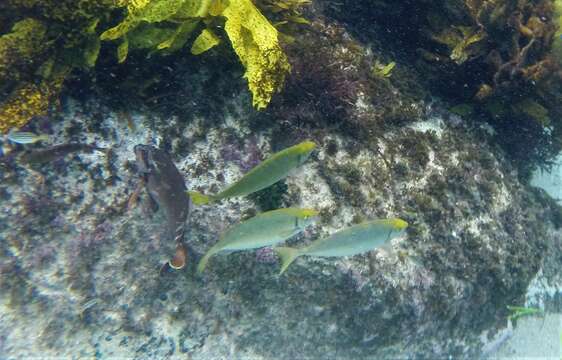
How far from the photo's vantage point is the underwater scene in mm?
3434

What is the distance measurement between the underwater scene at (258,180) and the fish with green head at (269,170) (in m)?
0.02

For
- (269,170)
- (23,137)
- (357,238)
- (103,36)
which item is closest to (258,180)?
(269,170)

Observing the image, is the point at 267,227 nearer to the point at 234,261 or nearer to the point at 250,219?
the point at 250,219

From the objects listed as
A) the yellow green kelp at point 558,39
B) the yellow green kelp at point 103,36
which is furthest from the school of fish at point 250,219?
the yellow green kelp at point 558,39

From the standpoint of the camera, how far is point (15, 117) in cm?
329

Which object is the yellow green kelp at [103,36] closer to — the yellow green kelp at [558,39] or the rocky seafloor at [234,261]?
the rocky seafloor at [234,261]

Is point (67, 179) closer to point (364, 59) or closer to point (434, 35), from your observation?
point (364, 59)

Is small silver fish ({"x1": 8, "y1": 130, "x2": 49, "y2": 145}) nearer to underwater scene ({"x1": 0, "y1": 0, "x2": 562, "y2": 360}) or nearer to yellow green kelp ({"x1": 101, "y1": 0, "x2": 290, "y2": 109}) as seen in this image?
underwater scene ({"x1": 0, "y1": 0, "x2": 562, "y2": 360})

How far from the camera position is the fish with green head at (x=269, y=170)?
8.89 feet

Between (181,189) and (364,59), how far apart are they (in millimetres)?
2804

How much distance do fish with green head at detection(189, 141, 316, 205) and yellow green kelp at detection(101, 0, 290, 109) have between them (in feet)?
2.83

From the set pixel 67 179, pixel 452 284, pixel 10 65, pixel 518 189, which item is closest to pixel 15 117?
pixel 10 65

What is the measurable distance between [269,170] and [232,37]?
1355 mm

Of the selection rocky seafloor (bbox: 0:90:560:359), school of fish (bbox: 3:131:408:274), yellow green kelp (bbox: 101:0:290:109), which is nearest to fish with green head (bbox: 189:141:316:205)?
school of fish (bbox: 3:131:408:274)
